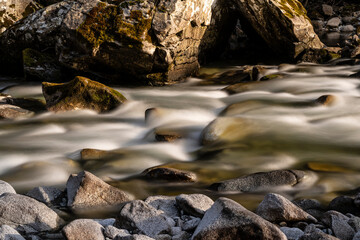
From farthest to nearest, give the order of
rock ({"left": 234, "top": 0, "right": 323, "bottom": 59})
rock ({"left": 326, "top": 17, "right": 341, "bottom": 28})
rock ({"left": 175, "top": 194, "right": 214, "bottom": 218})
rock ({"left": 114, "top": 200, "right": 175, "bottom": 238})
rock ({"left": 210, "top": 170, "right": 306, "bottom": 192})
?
rock ({"left": 326, "top": 17, "right": 341, "bottom": 28}) < rock ({"left": 234, "top": 0, "right": 323, "bottom": 59}) < rock ({"left": 210, "top": 170, "right": 306, "bottom": 192}) < rock ({"left": 175, "top": 194, "right": 214, "bottom": 218}) < rock ({"left": 114, "top": 200, "right": 175, "bottom": 238})

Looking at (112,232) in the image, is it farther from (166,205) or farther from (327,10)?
(327,10)

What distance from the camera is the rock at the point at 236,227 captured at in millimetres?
2299

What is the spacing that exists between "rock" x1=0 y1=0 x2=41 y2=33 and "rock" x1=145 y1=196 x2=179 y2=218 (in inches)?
397

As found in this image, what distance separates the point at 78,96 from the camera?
7059mm

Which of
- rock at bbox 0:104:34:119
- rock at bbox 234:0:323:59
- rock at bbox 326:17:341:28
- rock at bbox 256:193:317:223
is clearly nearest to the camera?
rock at bbox 256:193:317:223

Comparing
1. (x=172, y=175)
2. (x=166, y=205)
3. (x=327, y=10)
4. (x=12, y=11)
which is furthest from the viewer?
(x=327, y=10)

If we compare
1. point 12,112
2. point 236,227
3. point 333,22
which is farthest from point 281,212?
point 333,22

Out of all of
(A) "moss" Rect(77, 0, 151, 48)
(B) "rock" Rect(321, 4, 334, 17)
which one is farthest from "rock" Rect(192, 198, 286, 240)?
(B) "rock" Rect(321, 4, 334, 17)

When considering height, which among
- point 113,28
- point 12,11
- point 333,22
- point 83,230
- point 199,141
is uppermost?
point 12,11

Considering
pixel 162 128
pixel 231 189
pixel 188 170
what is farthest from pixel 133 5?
pixel 231 189

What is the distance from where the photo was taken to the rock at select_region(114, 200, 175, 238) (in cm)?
262

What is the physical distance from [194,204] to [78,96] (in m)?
4.68

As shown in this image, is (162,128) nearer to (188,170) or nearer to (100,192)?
(188,170)

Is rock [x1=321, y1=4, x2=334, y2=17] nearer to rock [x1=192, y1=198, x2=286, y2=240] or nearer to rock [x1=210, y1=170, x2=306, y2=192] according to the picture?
rock [x1=210, y1=170, x2=306, y2=192]
